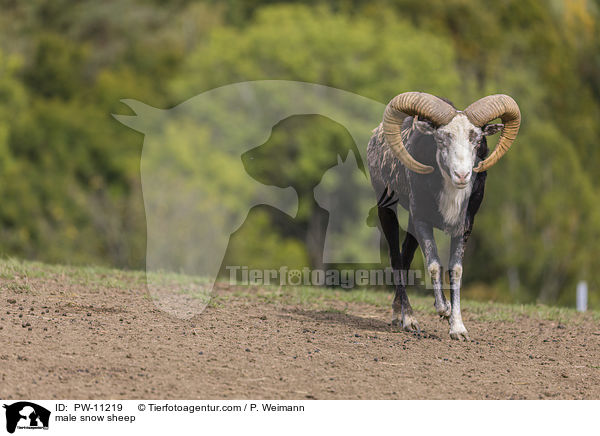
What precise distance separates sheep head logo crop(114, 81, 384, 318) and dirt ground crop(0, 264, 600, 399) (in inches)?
508

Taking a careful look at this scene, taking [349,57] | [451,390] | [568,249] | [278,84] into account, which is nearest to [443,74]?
[349,57]

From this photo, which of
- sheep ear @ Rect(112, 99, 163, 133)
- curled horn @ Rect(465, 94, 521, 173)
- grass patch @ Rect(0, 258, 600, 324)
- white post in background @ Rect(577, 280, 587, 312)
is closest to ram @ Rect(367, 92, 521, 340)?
curled horn @ Rect(465, 94, 521, 173)

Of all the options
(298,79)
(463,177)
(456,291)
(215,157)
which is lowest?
(456,291)

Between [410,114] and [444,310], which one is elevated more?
[410,114]

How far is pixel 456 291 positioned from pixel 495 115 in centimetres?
209

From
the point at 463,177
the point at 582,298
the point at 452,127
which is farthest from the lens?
the point at 582,298

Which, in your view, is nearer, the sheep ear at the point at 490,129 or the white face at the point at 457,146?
the white face at the point at 457,146

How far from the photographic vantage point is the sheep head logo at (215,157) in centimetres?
3441

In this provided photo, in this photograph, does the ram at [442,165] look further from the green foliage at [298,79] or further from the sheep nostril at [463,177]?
the green foliage at [298,79]

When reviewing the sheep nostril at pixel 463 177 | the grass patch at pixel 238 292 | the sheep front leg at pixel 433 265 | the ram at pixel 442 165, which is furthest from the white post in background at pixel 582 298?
the sheep nostril at pixel 463 177

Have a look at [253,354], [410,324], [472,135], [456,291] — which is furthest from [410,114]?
[253,354]

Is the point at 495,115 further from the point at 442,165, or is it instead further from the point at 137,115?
the point at 137,115

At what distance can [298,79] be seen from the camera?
58062 millimetres

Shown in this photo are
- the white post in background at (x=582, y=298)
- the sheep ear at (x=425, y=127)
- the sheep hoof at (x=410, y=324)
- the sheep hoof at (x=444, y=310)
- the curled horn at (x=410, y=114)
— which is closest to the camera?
the curled horn at (x=410, y=114)
